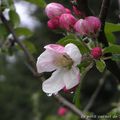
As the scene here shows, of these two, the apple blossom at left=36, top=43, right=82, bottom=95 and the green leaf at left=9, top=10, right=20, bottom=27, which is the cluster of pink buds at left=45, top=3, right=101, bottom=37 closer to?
the apple blossom at left=36, top=43, right=82, bottom=95

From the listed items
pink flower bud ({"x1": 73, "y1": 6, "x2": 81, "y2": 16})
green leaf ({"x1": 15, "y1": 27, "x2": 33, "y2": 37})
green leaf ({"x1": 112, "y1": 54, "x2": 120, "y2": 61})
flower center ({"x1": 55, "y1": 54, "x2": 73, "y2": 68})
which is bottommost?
green leaf ({"x1": 15, "y1": 27, "x2": 33, "y2": 37})

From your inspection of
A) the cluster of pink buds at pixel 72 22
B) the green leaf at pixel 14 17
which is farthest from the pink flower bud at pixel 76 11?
the green leaf at pixel 14 17

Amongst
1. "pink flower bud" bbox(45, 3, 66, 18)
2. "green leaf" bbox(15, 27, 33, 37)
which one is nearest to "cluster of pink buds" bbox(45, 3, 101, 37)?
"pink flower bud" bbox(45, 3, 66, 18)

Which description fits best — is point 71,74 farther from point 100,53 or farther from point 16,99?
point 16,99

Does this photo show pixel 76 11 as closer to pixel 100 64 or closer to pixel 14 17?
pixel 100 64

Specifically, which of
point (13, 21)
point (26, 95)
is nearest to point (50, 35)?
point (26, 95)

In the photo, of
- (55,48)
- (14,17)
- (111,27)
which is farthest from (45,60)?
(14,17)
